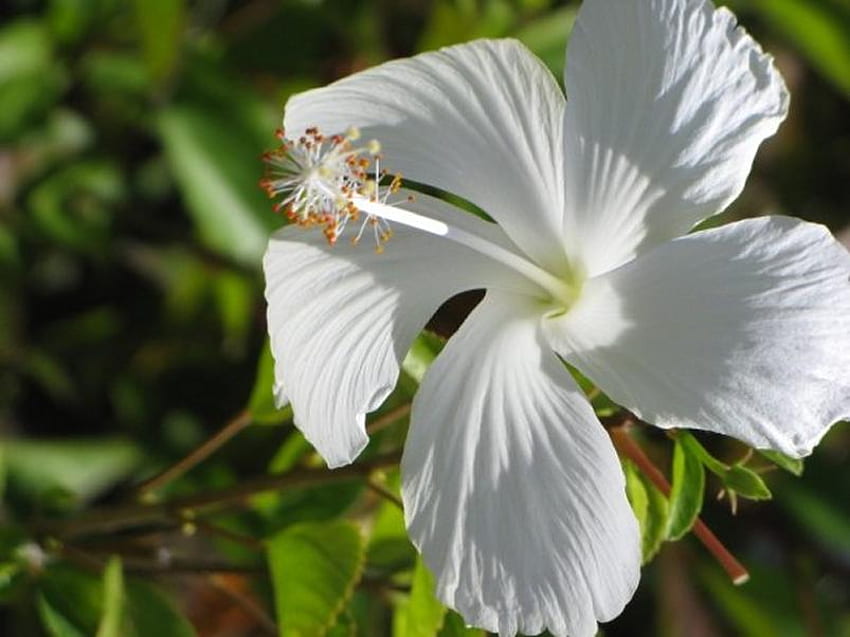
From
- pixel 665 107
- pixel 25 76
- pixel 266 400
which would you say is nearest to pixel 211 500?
pixel 266 400

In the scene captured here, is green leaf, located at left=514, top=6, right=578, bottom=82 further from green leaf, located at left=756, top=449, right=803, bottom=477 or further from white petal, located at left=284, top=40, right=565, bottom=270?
green leaf, located at left=756, top=449, right=803, bottom=477

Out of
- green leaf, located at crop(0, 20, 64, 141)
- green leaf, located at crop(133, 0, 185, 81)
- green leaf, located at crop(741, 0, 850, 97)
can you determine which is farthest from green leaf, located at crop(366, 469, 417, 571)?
green leaf, located at crop(741, 0, 850, 97)

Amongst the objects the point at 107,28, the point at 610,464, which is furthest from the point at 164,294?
the point at 610,464

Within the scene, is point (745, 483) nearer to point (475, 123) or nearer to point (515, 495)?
point (515, 495)

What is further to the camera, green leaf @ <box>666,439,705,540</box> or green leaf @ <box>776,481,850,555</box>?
green leaf @ <box>776,481,850,555</box>

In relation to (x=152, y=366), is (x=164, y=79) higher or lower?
higher

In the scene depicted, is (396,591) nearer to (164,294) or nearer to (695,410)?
(695,410)
